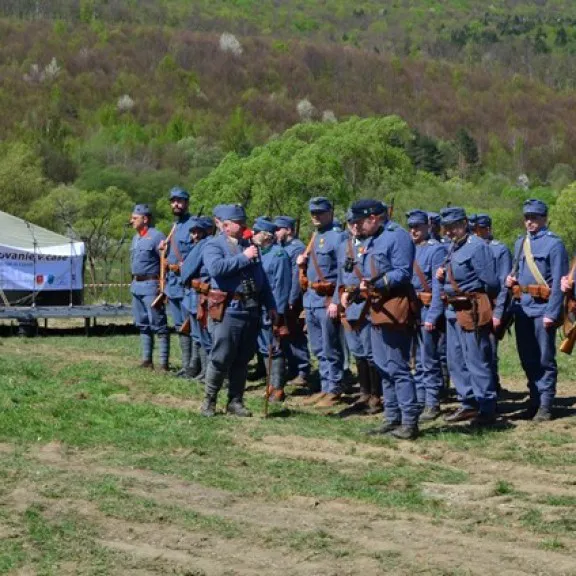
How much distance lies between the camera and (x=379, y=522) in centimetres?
806

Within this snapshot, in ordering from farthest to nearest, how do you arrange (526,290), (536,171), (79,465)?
(536,171)
(526,290)
(79,465)

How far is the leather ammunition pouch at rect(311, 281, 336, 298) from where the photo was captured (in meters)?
13.7

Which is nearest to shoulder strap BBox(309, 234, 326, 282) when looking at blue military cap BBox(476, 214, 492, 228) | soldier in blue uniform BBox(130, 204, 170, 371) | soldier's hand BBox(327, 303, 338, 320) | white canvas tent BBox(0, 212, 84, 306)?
soldier's hand BBox(327, 303, 338, 320)

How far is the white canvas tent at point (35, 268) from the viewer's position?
27.0 metres

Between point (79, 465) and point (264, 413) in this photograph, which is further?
point (264, 413)

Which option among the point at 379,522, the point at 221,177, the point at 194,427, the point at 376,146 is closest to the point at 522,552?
the point at 379,522

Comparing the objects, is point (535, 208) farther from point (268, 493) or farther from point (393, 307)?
point (268, 493)

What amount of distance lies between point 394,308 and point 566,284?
179 cm

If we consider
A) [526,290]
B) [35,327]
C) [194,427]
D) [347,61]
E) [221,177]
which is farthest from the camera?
[347,61]

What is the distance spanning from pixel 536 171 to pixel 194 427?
139432 mm

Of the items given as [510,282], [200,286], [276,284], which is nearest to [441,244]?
[510,282]

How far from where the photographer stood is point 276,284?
13977mm

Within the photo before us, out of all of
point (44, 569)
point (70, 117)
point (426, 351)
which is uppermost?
point (70, 117)

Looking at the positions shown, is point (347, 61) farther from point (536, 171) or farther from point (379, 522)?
point (379, 522)
